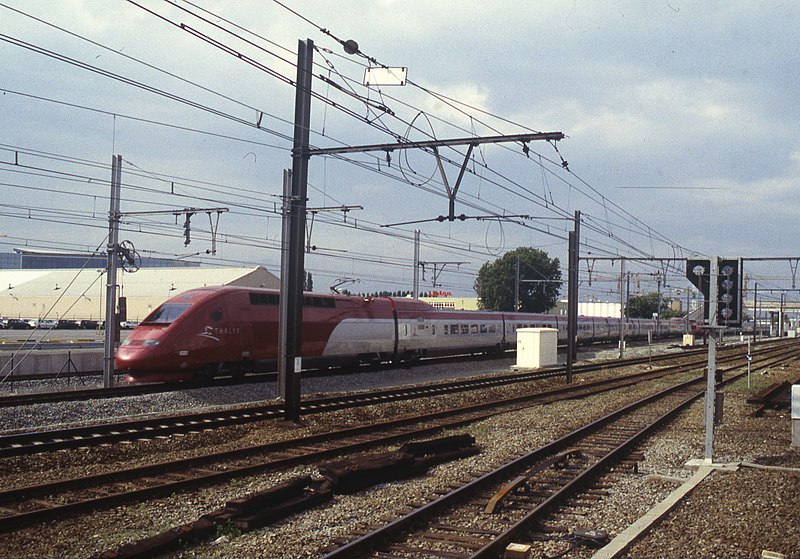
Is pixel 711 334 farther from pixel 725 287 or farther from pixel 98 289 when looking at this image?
pixel 98 289

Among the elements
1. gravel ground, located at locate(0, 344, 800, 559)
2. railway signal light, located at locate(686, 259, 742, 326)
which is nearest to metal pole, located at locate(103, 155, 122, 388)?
gravel ground, located at locate(0, 344, 800, 559)

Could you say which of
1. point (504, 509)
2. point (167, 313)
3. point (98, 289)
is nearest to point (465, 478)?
point (504, 509)

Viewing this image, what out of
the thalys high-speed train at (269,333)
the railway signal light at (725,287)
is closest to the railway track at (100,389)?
the thalys high-speed train at (269,333)

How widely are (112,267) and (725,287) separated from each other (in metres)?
17.0

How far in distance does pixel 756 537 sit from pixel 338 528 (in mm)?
4352

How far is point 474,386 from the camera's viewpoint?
981 inches

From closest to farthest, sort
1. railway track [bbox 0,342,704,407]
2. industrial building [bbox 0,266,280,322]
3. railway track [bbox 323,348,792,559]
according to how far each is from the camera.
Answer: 1. railway track [bbox 323,348,792,559]
2. railway track [bbox 0,342,704,407]
3. industrial building [bbox 0,266,280,322]

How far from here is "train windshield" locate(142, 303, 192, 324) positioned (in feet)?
73.2

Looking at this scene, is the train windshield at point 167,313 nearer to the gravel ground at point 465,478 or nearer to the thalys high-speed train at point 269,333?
the thalys high-speed train at point 269,333

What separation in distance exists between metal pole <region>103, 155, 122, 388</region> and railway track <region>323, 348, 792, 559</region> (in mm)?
14054

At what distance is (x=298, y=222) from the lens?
56.1ft

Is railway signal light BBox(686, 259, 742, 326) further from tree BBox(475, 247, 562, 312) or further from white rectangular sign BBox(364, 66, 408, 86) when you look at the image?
tree BBox(475, 247, 562, 312)

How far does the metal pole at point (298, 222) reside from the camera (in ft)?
55.2

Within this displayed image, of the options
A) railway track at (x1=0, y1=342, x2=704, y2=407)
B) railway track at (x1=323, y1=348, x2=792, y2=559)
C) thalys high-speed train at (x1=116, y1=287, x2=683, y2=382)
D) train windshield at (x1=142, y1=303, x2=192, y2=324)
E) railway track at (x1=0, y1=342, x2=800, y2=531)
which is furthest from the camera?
train windshield at (x1=142, y1=303, x2=192, y2=324)
